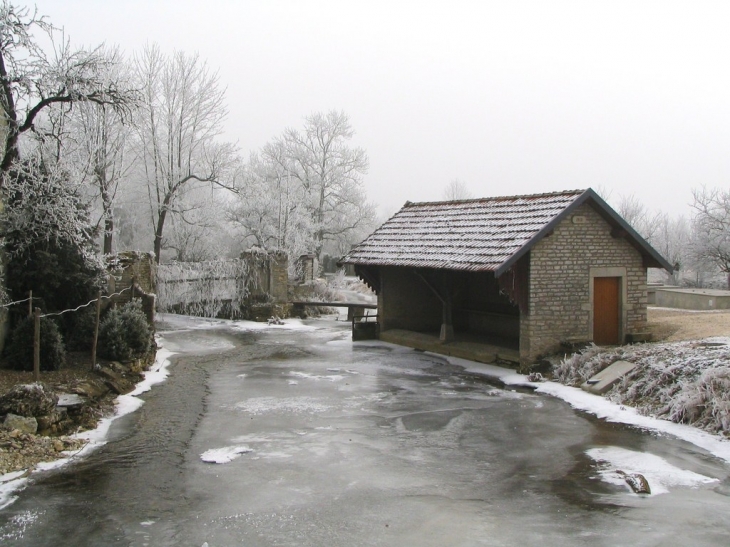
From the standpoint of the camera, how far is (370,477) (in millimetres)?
8180

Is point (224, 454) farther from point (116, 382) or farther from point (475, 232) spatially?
point (475, 232)

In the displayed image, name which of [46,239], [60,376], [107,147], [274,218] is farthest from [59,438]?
[274,218]

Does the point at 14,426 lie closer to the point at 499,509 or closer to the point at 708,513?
the point at 499,509

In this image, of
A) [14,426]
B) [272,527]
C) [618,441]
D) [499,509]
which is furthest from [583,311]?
[14,426]

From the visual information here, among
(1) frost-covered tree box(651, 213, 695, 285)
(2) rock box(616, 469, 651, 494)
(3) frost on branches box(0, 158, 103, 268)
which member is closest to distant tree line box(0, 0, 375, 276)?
(3) frost on branches box(0, 158, 103, 268)

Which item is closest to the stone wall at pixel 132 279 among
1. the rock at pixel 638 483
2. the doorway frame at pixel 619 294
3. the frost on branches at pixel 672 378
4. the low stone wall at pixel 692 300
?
the frost on branches at pixel 672 378

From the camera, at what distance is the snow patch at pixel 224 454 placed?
28.9 ft

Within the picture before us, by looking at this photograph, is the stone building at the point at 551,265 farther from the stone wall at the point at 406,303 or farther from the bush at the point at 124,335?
the bush at the point at 124,335

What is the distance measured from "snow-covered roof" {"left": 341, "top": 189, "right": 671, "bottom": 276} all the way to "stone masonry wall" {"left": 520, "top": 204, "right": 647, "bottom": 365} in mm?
355

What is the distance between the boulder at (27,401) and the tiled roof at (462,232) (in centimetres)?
901

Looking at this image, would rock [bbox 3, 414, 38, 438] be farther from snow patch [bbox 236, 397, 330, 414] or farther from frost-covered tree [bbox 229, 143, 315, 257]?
frost-covered tree [bbox 229, 143, 315, 257]

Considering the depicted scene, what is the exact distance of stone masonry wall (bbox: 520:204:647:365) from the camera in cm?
1488

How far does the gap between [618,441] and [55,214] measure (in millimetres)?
10449

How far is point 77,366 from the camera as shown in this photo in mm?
13039
